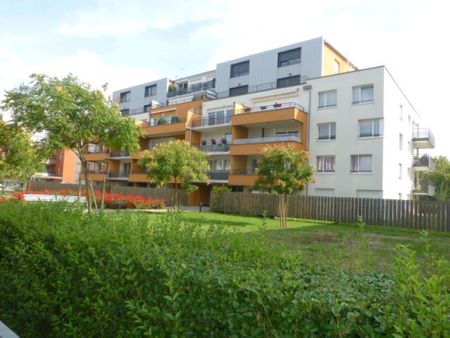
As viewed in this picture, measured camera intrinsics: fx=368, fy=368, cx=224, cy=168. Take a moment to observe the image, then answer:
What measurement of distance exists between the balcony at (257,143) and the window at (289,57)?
434 inches

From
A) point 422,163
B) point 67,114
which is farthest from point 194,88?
point 67,114

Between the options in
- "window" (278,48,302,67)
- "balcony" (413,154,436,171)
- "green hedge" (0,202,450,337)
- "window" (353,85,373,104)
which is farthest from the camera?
"window" (278,48,302,67)

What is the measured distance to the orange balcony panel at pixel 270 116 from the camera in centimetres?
3002

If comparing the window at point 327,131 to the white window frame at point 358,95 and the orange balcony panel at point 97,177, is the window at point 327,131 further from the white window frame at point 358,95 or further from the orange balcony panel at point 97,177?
the orange balcony panel at point 97,177

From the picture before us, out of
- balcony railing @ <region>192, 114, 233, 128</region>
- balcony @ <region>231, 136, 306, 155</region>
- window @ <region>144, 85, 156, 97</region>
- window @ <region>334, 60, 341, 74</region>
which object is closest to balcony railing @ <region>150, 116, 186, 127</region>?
balcony railing @ <region>192, 114, 233, 128</region>

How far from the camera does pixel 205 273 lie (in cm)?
264

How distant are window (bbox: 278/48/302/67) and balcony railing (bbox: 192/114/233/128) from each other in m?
8.69

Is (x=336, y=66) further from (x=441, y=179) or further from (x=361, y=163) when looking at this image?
(x=441, y=179)

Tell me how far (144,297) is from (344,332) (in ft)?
5.47

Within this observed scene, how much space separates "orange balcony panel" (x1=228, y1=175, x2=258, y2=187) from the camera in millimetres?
31109

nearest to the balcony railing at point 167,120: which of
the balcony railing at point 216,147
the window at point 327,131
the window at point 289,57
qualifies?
the balcony railing at point 216,147

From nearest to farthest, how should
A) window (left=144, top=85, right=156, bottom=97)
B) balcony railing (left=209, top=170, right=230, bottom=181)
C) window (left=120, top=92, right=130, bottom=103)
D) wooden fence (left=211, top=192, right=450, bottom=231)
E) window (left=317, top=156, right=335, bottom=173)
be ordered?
1. wooden fence (left=211, top=192, right=450, bottom=231)
2. window (left=317, top=156, right=335, bottom=173)
3. balcony railing (left=209, top=170, right=230, bottom=181)
4. window (left=144, top=85, right=156, bottom=97)
5. window (left=120, top=92, right=130, bottom=103)

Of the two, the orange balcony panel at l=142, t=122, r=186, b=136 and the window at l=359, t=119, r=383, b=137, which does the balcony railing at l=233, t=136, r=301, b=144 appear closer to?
the window at l=359, t=119, r=383, b=137

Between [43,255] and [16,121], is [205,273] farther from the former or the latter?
[16,121]
